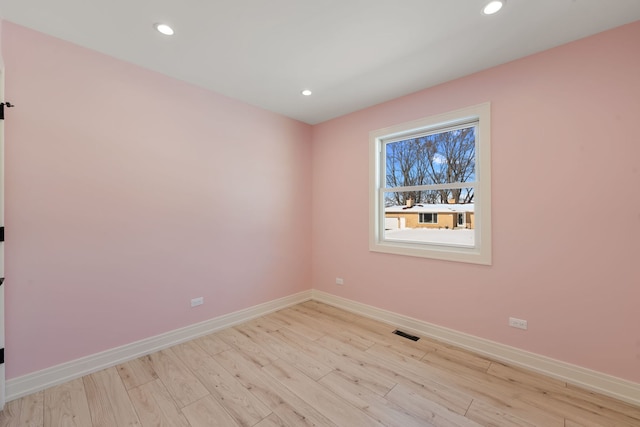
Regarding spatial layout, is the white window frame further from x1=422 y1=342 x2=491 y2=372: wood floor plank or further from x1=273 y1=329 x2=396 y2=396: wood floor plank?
x1=273 y1=329 x2=396 y2=396: wood floor plank

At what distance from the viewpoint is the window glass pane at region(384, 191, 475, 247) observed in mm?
2789

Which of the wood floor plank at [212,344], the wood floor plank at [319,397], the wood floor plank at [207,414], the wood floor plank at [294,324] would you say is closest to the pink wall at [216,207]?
the wood floor plank at [212,344]

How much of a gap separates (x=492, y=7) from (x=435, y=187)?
163 cm

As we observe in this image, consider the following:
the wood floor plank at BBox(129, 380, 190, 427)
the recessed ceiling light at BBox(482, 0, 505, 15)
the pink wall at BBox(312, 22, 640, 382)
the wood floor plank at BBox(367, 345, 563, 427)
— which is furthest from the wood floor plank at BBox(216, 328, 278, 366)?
the recessed ceiling light at BBox(482, 0, 505, 15)

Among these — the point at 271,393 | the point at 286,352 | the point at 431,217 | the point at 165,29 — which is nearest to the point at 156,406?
the point at 271,393

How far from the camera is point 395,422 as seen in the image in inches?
66.0

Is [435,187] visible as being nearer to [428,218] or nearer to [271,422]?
[428,218]

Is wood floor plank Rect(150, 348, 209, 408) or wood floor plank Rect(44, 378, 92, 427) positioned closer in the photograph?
wood floor plank Rect(44, 378, 92, 427)

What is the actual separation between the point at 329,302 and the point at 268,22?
3.38m

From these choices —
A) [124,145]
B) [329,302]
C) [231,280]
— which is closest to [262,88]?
[124,145]

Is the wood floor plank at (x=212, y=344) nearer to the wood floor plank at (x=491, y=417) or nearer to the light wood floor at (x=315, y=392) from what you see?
the light wood floor at (x=315, y=392)

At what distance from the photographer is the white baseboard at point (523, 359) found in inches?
74.3

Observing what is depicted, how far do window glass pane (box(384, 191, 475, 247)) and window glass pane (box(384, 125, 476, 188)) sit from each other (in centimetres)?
15

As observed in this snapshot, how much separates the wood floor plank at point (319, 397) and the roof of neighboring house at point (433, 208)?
2146 millimetres
